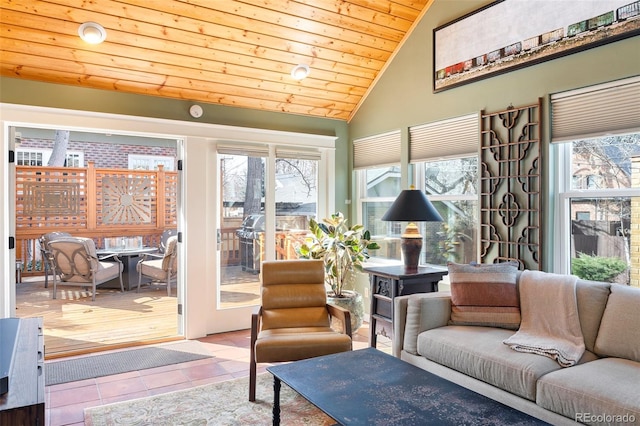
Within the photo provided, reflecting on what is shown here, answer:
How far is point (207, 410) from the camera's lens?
2771 mm

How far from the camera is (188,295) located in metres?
4.30

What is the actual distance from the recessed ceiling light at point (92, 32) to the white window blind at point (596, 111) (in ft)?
11.3

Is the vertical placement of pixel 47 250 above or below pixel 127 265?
above

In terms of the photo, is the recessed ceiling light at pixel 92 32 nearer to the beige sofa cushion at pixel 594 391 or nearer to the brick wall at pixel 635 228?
the beige sofa cushion at pixel 594 391

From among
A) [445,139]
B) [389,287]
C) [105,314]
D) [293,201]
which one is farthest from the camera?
[105,314]

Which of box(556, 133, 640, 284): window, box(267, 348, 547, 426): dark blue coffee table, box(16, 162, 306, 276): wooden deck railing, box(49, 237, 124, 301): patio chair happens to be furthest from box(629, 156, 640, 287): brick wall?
box(16, 162, 306, 276): wooden deck railing

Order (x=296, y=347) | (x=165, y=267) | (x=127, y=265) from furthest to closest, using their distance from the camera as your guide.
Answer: (x=127, y=265) < (x=165, y=267) < (x=296, y=347)

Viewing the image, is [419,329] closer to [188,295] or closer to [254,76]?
[188,295]

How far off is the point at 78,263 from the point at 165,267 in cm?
118

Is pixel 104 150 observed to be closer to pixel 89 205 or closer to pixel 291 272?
pixel 89 205

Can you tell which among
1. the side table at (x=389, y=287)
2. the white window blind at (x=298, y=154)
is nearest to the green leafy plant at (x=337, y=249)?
the side table at (x=389, y=287)

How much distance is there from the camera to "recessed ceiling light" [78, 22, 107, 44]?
3.25 meters

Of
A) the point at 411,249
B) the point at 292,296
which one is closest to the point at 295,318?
the point at 292,296

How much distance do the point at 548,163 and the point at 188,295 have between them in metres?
3.42
